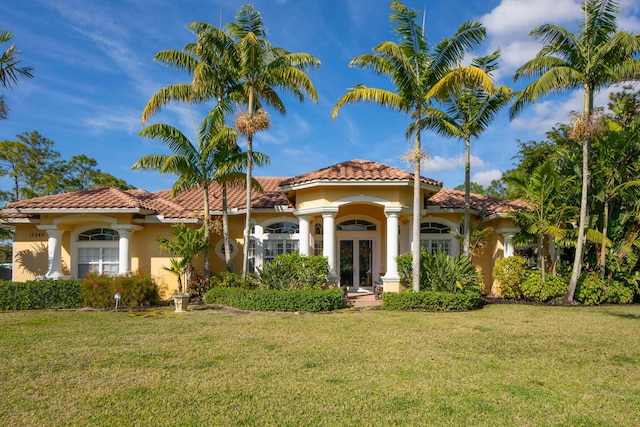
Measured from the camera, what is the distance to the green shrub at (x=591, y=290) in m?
14.4

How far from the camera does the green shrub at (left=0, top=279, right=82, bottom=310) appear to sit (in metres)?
13.6

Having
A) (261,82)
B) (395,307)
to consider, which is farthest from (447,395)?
(261,82)

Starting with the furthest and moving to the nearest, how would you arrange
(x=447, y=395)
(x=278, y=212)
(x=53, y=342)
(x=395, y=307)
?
(x=278, y=212) → (x=395, y=307) → (x=53, y=342) → (x=447, y=395)

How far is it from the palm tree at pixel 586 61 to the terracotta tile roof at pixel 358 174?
490 cm

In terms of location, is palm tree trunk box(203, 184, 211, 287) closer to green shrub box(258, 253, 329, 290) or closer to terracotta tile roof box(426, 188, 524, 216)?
green shrub box(258, 253, 329, 290)

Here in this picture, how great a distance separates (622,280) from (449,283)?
6952mm

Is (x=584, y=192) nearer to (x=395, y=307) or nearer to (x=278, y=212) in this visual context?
(x=395, y=307)

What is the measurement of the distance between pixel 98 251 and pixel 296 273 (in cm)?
849

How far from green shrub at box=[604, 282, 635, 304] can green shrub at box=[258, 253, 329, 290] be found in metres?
10.1

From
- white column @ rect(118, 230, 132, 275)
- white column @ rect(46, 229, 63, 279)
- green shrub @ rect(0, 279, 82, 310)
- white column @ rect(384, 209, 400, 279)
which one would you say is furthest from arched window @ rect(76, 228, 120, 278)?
white column @ rect(384, 209, 400, 279)

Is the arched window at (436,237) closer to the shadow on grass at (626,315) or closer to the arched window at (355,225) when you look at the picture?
the arched window at (355,225)

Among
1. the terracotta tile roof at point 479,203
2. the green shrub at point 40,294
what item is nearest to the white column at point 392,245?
the terracotta tile roof at point 479,203

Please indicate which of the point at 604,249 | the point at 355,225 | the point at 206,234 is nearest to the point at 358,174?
the point at 355,225

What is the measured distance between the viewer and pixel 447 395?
5535mm
